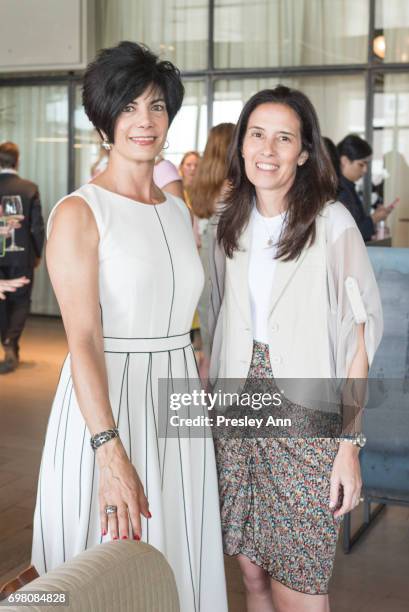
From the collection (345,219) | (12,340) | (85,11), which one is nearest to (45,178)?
(85,11)

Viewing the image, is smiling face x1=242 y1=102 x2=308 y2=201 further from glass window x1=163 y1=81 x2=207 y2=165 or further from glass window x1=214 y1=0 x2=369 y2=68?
glass window x1=163 y1=81 x2=207 y2=165

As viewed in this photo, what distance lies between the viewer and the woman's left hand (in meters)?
2.15

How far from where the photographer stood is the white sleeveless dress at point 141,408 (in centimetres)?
201

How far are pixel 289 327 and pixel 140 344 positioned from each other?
0.38 meters

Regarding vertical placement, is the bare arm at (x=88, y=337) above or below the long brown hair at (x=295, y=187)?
below

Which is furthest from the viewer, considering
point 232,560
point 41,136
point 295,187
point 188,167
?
point 41,136

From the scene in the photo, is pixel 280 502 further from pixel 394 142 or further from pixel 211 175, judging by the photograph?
pixel 394 142

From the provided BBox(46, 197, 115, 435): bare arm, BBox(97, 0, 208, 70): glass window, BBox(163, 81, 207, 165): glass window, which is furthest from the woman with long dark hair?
BBox(97, 0, 208, 70): glass window

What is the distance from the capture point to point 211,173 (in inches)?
210

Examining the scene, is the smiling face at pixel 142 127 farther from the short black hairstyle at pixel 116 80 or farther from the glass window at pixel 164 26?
the glass window at pixel 164 26

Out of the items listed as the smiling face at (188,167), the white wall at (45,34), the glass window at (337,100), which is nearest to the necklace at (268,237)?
the smiling face at (188,167)

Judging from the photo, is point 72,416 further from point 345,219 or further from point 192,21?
point 192,21

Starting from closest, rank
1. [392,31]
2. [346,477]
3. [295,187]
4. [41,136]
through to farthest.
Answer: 1. [346,477]
2. [295,187]
3. [392,31]
4. [41,136]

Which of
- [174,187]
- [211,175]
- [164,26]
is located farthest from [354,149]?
[164,26]
